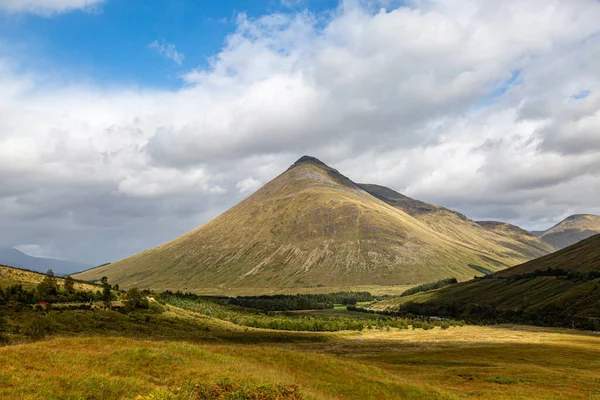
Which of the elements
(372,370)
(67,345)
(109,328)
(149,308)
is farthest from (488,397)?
(149,308)

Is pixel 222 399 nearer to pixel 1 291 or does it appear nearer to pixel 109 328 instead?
pixel 109 328

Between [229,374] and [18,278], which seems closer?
[229,374]

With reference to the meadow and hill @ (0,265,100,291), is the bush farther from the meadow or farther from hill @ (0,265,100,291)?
hill @ (0,265,100,291)

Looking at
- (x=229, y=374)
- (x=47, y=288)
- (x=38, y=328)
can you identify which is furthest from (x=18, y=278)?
(x=229, y=374)

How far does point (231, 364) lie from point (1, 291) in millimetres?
103881

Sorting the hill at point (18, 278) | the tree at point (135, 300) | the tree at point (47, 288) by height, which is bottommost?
the tree at point (135, 300)

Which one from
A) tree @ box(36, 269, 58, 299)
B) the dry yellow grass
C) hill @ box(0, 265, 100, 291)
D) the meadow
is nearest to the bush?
the meadow

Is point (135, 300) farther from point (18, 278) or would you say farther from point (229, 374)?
point (229, 374)

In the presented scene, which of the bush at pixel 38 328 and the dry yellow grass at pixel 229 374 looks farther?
the bush at pixel 38 328

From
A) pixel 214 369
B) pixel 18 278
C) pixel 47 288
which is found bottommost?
pixel 214 369

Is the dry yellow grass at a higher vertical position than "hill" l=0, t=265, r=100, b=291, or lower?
lower

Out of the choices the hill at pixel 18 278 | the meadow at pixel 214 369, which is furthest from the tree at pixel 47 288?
the hill at pixel 18 278

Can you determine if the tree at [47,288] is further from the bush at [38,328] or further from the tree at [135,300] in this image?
the bush at [38,328]

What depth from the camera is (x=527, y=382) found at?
55.9 m
